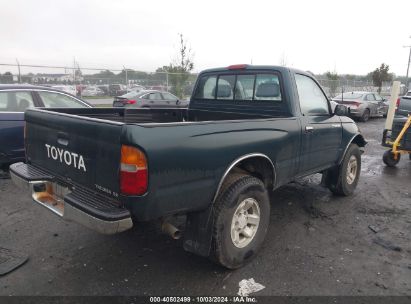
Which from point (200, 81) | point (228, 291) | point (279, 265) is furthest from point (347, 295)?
point (200, 81)

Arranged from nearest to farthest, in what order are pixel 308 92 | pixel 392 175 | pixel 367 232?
pixel 367 232 < pixel 308 92 < pixel 392 175

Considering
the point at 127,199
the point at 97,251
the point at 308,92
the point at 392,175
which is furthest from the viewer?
the point at 392,175

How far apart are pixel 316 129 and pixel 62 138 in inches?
117

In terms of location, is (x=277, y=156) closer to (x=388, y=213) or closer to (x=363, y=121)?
(x=388, y=213)

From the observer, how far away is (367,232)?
422 centimetres

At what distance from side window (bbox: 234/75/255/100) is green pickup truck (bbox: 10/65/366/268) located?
0.04ft

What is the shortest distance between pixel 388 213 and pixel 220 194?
306 centimetres

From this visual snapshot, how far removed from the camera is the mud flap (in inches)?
116

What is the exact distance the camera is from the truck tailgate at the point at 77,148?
2572 millimetres

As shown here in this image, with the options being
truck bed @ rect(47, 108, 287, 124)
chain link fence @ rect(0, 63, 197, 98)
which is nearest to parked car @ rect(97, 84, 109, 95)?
chain link fence @ rect(0, 63, 197, 98)

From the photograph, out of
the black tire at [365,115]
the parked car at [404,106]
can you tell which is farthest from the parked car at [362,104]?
the parked car at [404,106]

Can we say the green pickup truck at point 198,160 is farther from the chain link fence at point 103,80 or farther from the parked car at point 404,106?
the chain link fence at point 103,80

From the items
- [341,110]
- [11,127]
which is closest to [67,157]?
[11,127]

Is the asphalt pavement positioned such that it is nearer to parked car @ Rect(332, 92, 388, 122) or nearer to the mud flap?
the mud flap
